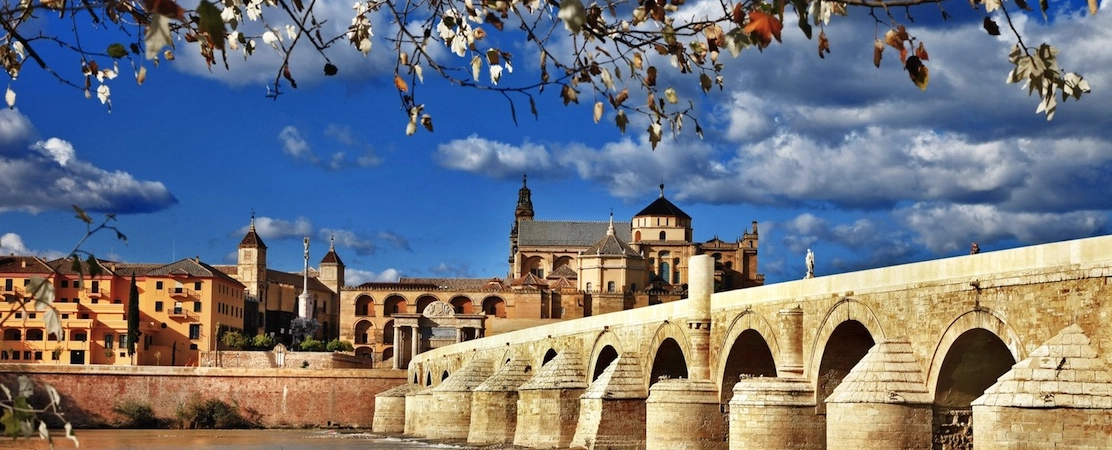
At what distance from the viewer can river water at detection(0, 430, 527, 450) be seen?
42781 mm

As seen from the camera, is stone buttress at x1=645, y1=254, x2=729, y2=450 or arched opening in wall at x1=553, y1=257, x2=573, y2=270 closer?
stone buttress at x1=645, y1=254, x2=729, y2=450

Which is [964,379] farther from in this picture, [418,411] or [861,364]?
[418,411]

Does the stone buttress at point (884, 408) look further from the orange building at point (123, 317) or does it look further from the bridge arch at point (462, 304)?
the bridge arch at point (462, 304)

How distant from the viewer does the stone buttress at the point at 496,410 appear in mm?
41156

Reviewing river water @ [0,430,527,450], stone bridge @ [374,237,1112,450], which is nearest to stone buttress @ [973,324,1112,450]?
stone bridge @ [374,237,1112,450]

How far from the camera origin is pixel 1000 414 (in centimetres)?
1605

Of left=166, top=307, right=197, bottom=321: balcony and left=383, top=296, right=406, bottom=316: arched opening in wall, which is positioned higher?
left=383, top=296, right=406, bottom=316: arched opening in wall

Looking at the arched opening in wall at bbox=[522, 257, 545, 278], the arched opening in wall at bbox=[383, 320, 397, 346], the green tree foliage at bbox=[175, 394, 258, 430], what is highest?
the arched opening in wall at bbox=[522, 257, 545, 278]

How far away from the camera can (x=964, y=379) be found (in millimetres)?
19797

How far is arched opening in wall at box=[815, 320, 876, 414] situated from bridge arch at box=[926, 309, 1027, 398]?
400 centimetres

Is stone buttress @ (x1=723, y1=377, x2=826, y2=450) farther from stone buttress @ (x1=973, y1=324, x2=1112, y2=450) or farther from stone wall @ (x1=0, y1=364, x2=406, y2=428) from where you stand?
stone wall @ (x1=0, y1=364, x2=406, y2=428)

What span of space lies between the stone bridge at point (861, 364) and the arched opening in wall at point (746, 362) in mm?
35

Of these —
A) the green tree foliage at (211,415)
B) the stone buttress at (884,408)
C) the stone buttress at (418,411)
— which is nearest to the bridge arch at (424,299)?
the green tree foliage at (211,415)

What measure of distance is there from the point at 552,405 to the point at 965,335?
18.0 m
